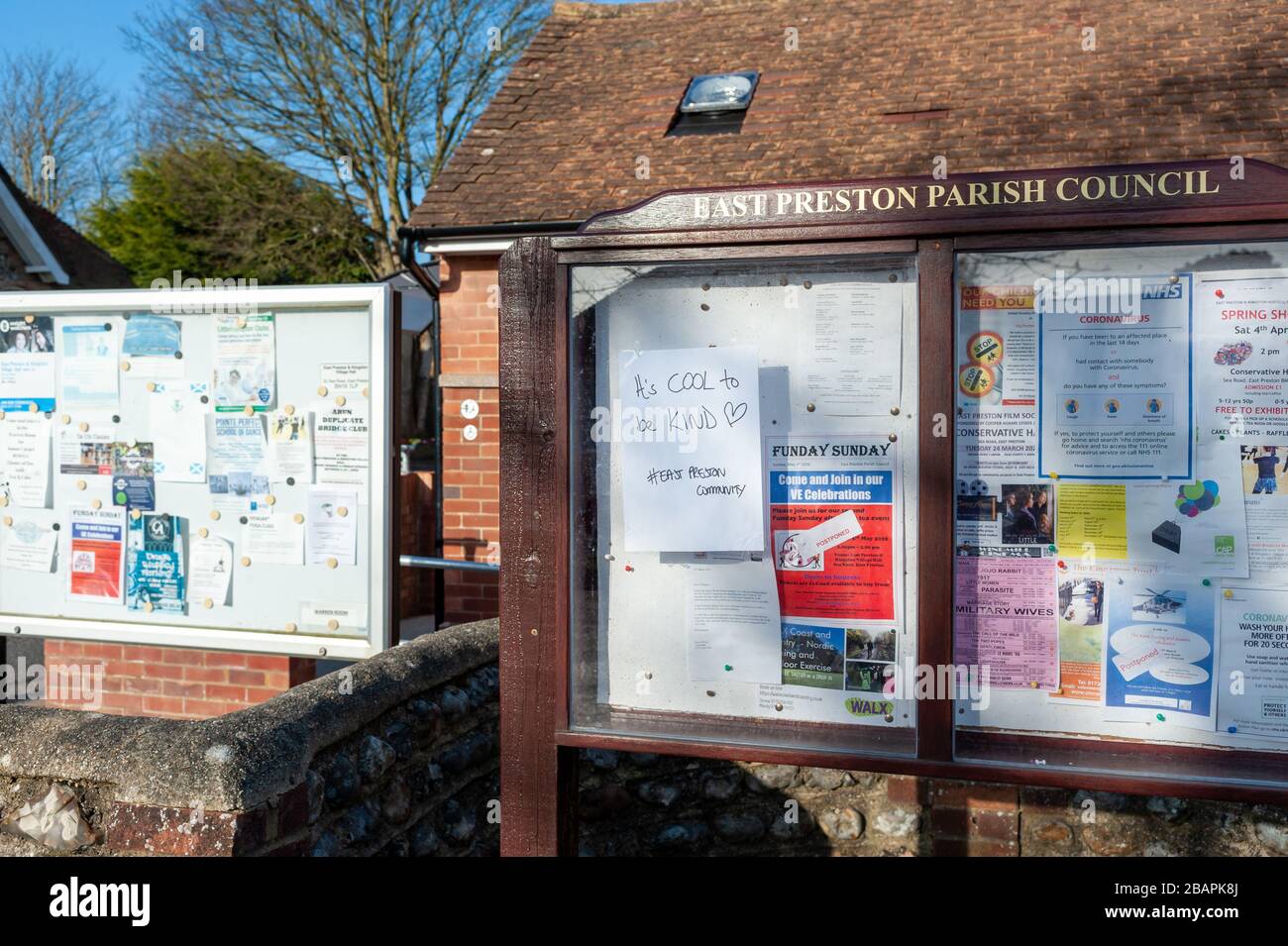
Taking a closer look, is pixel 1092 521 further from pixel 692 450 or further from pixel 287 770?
pixel 287 770

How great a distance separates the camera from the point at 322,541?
370 cm

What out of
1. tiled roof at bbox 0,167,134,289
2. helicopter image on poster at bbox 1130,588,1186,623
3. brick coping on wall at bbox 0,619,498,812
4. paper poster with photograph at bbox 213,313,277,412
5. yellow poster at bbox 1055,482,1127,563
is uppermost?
tiled roof at bbox 0,167,134,289

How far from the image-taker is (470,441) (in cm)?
758

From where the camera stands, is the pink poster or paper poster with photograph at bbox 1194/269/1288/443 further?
the pink poster

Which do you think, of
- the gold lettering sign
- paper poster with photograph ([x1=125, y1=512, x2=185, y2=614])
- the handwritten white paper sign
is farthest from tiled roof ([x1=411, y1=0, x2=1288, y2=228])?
the handwritten white paper sign

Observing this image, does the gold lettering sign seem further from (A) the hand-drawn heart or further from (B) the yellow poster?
(B) the yellow poster

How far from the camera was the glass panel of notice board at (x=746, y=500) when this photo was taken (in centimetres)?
245

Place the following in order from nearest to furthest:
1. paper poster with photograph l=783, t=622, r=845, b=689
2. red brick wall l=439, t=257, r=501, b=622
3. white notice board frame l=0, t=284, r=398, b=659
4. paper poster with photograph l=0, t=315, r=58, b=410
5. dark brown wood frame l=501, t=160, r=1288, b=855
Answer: dark brown wood frame l=501, t=160, r=1288, b=855 → paper poster with photograph l=783, t=622, r=845, b=689 → white notice board frame l=0, t=284, r=398, b=659 → paper poster with photograph l=0, t=315, r=58, b=410 → red brick wall l=439, t=257, r=501, b=622

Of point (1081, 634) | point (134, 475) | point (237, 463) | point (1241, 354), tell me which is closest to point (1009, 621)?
point (1081, 634)

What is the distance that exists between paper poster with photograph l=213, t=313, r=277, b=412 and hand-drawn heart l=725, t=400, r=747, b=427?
1.92 meters

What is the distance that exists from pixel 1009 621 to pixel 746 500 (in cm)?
66

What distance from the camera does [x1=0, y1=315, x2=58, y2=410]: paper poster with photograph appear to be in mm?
3992
